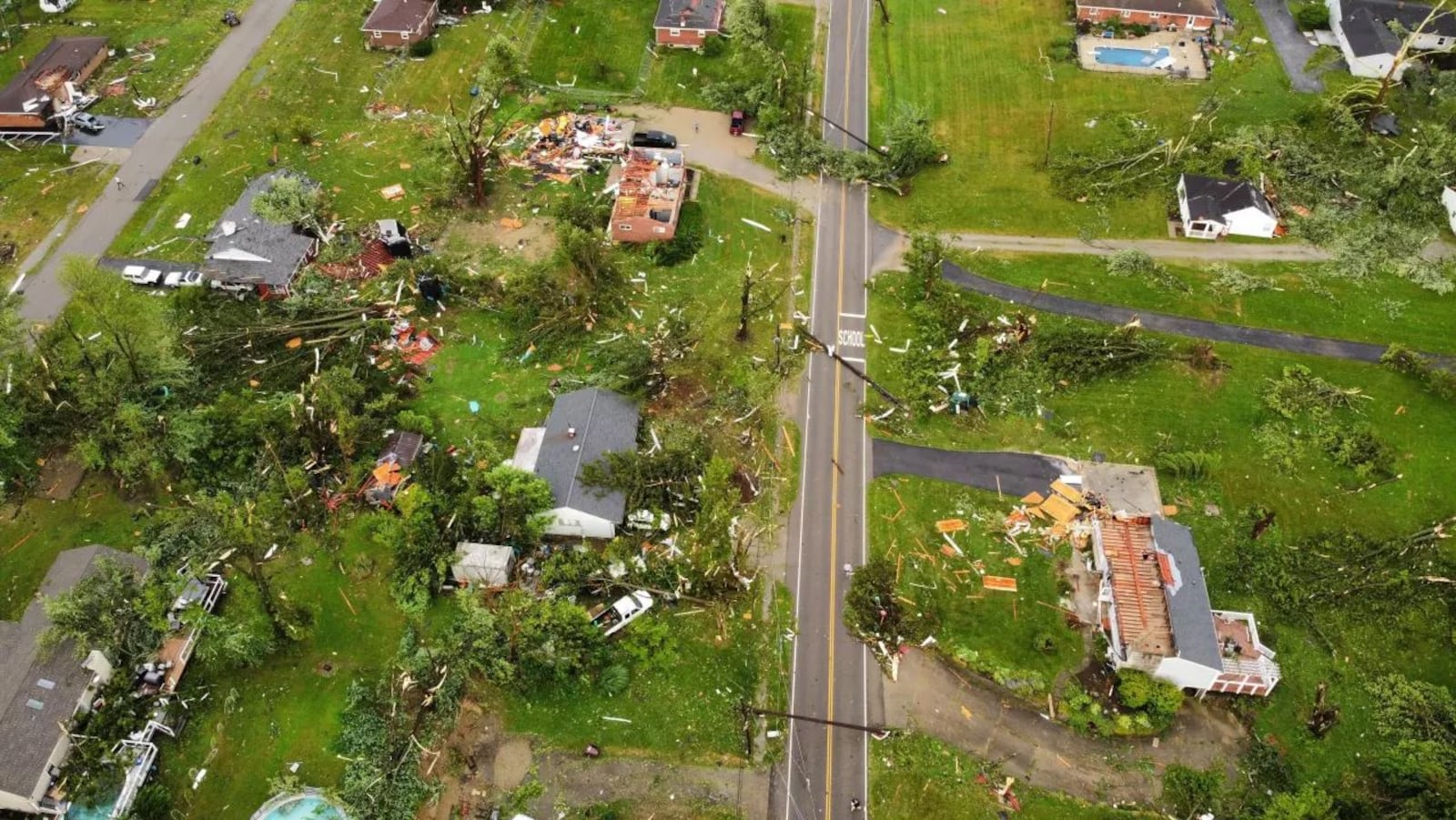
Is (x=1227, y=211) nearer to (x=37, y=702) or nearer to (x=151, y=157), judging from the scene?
(x=37, y=702)

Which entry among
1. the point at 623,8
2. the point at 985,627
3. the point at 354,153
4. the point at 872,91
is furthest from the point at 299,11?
the point at 985,627

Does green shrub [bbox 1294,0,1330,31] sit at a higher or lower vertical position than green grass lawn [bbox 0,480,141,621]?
higher

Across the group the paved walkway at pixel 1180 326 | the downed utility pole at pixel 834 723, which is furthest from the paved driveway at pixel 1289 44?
the downed utility pole at pixel 834 723

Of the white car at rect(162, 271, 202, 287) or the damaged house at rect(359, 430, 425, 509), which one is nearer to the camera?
the damaged house at rect(359, 430, 425, 509)

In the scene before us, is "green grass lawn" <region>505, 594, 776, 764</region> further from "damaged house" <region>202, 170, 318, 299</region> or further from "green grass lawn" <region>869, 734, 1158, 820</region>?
"damaged house" <region>202, 170, 318, 299</region>

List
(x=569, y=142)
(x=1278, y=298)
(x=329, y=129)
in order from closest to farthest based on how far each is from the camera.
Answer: (x=1278, y=298)
(x=569, y=142)
(x=329, y=129)

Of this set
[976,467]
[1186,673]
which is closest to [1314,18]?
[976,467]

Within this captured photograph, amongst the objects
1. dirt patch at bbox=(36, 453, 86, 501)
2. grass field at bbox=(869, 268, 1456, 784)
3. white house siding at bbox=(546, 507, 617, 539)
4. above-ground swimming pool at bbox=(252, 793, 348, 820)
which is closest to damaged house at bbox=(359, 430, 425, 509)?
white house siding at bbox=(546, 507, 617, 539)
